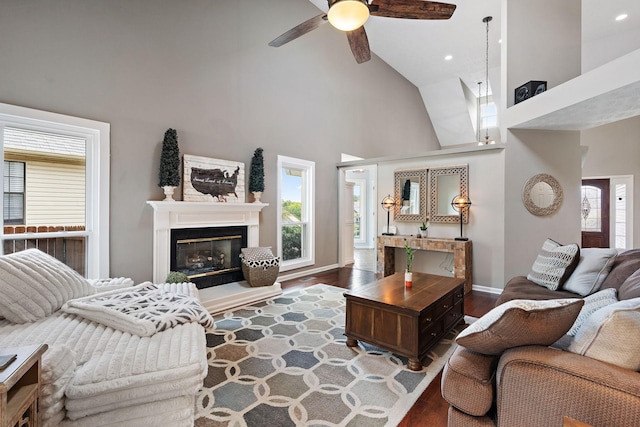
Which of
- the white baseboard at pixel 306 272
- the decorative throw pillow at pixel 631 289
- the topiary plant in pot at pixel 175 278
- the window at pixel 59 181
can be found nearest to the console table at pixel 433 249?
the white baseboard at pixel 306 272

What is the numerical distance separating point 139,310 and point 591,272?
353cm

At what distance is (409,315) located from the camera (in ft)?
7.37

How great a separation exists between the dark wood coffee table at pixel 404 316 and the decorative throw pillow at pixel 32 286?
2.15m

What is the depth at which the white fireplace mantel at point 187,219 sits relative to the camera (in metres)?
3.46

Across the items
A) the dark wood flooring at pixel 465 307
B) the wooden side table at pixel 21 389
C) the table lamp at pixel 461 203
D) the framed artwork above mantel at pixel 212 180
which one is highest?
the framed artwork above mantel at pixel 212 180

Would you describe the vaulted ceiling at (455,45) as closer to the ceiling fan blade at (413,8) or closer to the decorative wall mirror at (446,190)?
the decorative wall mirror at (446,190)

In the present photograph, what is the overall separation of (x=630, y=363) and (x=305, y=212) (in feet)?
15.4

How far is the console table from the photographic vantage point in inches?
175

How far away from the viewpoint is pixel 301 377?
6.96ft

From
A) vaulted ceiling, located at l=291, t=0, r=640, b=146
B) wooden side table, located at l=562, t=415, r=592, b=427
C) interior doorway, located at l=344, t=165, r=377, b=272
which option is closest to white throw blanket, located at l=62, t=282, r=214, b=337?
wooden side table, located at l=562, t=415, r=592, b=427

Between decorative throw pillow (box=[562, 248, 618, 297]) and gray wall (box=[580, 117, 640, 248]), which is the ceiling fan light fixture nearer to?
decorative throw pillow (box=[562, 248, 618, 297])

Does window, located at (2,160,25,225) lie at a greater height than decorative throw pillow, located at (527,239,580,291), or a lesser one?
greater

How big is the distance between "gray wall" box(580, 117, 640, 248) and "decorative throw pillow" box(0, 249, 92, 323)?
30.6 feet

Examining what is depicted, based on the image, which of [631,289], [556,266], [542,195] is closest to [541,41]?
[542,195]
